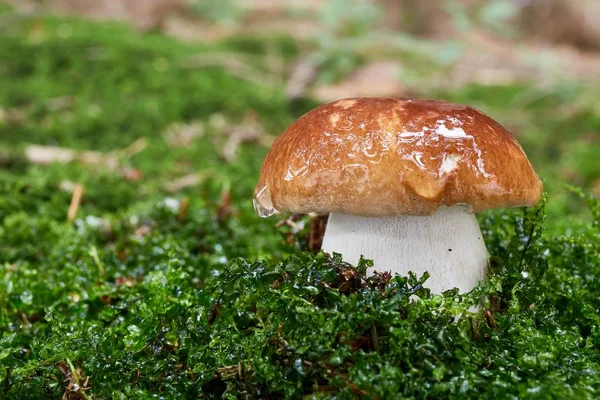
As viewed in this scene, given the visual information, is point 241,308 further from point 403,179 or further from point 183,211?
point 183,211

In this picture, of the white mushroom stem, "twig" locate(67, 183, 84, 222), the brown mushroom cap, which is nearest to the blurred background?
"twig" locate(67, 183, 84, 222)

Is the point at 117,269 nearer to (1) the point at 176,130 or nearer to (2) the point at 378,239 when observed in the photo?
(2) the point at 378,239

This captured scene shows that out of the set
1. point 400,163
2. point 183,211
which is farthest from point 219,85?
point 400,163

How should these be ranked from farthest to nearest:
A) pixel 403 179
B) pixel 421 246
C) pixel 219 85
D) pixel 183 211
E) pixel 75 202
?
pixel 219 85 < pixel 75 202 < pixel 183 211 < pixel 421 246 < pixel 403 179

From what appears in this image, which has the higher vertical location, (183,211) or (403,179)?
(403,179)

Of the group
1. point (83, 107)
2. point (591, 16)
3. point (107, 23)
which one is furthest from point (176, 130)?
point (591, 16)

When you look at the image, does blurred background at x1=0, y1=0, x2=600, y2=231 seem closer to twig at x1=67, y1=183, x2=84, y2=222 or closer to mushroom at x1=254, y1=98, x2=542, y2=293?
twig at x1=67, y1=183, x2=84, y2=222
